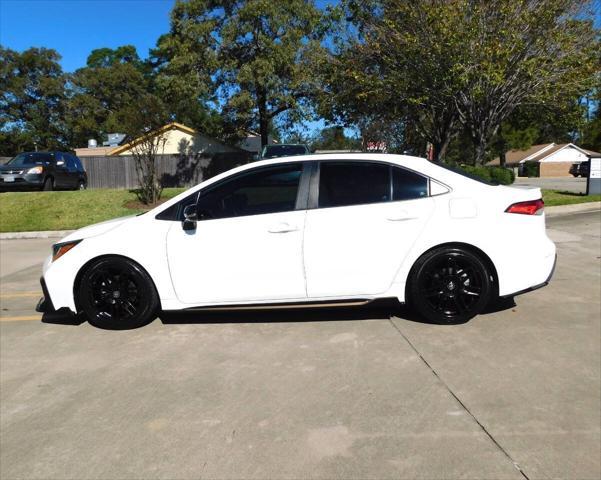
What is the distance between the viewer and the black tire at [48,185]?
1797 cm

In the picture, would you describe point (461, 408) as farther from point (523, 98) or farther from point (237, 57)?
point (237, 57)

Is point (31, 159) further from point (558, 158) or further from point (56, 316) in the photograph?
point (558, 158)

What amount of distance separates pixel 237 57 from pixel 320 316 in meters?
25.7

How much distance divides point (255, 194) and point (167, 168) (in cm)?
2562

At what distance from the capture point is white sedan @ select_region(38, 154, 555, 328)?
15.1 ft

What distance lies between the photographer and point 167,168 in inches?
1148

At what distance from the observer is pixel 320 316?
5164 mm

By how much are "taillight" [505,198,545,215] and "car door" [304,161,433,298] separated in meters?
0.75

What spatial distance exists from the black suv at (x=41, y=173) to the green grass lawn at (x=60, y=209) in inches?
34.0

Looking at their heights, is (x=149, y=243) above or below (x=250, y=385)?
above

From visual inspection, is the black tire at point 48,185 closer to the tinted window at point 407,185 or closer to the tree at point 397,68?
the tree at point 397,68

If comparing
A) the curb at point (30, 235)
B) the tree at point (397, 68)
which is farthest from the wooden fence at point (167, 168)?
the curb at point (30, 235)

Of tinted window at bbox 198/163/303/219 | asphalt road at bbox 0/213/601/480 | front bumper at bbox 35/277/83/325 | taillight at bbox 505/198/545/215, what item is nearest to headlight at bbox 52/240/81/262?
front bumper at bbox 35/277/83/325

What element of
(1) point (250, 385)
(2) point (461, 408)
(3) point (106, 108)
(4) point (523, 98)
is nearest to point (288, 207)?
(1) point (250, 385)
